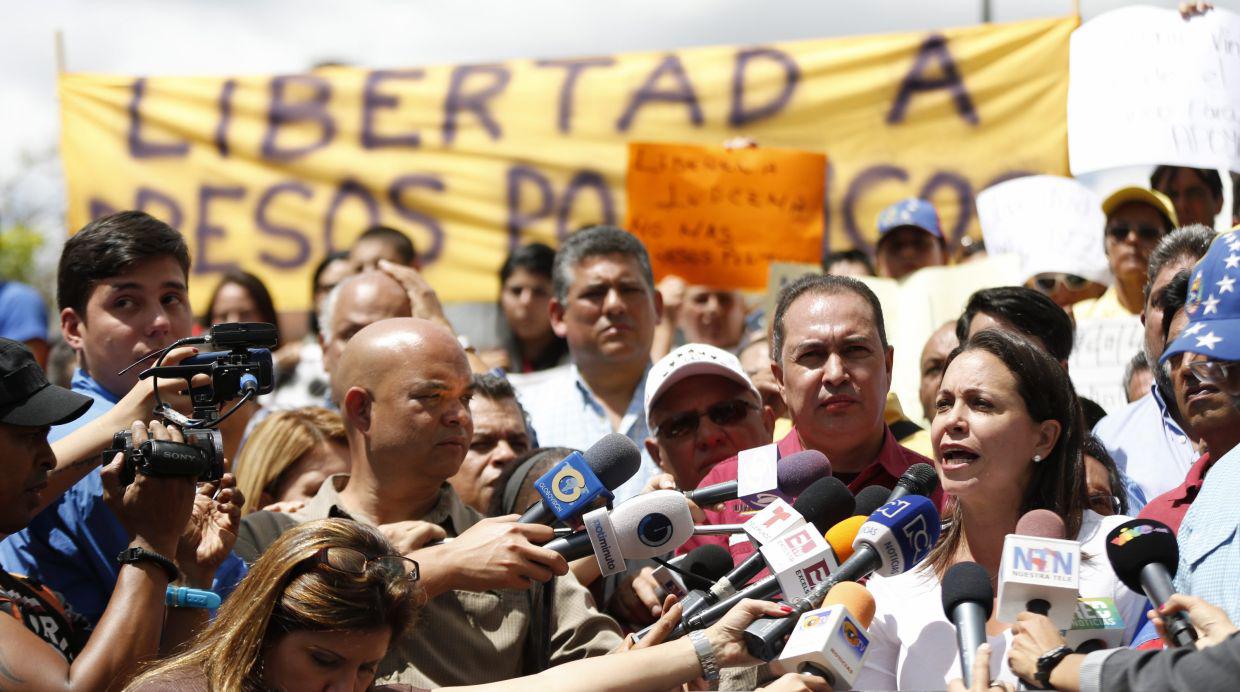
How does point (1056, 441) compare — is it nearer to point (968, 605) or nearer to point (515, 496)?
point (968, 605)

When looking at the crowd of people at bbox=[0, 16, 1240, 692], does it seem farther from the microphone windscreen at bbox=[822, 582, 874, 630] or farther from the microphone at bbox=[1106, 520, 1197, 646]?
the microphone windscreen at bbox=[822, 582, 874, 630]

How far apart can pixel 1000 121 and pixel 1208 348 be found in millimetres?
4699

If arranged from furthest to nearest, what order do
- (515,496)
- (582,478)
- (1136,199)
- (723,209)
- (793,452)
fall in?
(723,209), (1136,199), (515,496), (793,452), (582,478)

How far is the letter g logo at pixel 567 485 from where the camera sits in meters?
3.76

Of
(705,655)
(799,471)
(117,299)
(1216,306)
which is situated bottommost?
(705,655)

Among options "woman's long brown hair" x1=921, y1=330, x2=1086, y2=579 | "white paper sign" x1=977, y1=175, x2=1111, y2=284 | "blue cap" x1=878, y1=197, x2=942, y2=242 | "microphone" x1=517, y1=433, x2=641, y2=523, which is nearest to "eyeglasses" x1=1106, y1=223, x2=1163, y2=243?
"white paper sign" x1=977, y1=175, x2=1111, y2=284

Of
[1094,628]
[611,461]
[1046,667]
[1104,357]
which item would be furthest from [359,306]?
[1046,667]

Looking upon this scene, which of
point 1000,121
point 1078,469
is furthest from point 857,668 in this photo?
point 1000,121

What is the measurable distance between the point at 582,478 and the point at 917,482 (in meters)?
0.90

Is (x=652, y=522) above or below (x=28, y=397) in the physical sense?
below

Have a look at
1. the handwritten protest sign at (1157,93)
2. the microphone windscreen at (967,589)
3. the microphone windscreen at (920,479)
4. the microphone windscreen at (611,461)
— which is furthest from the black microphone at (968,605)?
the handwritten protest sign at (1157,93)

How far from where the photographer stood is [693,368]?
5.13m

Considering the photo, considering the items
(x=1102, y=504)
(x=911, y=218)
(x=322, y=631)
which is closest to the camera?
(x=322, y=631)

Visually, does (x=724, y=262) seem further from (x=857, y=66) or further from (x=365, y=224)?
(x=365, y=224)
